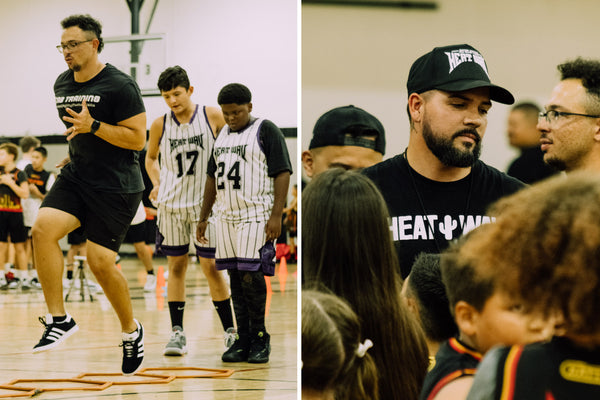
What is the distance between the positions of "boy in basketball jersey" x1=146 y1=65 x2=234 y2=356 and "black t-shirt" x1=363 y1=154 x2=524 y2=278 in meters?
2.05

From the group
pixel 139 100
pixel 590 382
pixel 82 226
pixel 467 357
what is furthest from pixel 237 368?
pixel 590 382

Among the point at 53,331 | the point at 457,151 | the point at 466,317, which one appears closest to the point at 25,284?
the point at 53,331

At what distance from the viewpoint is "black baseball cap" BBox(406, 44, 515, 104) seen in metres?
2.01

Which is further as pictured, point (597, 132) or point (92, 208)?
point (92, 208)

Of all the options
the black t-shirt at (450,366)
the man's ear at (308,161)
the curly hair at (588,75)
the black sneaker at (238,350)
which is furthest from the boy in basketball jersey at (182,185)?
the black t-shirt at (450,366)

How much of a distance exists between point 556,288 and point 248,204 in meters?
2.74

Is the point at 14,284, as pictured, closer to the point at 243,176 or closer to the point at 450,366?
the point at 243,176

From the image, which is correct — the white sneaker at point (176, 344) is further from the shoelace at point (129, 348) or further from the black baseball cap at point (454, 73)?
the black baseball cap at point (454, 73)

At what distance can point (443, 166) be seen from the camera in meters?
2.07

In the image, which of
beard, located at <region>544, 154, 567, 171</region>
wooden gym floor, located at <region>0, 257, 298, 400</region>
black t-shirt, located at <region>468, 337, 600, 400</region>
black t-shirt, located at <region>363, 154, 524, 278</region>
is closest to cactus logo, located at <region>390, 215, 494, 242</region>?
black t-shirt, located at <region>363, 154, 524, 278</region>

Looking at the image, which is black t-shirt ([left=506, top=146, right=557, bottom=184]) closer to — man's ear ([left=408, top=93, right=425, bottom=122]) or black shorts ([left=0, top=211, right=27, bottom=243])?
man's ear ([left=408, top=93, right=425, bottom=122])

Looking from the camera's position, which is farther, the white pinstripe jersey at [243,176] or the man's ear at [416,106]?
the white pinstripe jersey at [243,176]

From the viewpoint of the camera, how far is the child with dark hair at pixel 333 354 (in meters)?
1.38

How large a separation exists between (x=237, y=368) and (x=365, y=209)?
2.22 metres
